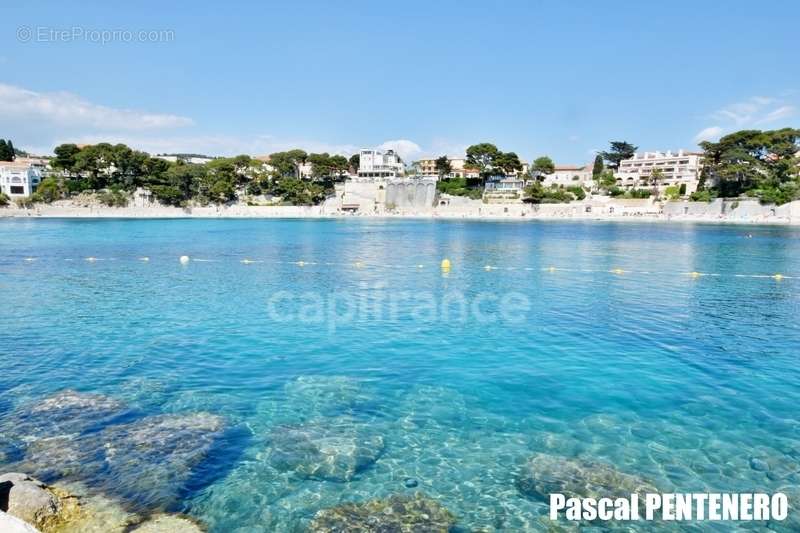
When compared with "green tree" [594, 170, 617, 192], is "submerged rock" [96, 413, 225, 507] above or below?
below

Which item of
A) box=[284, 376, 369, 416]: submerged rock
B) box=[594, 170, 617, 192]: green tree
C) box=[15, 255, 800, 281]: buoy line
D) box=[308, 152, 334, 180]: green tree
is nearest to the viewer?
box=[284, 376, 369, 416]: submerged rock

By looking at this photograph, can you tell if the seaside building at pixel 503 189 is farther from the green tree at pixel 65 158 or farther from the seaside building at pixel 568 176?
the green tree at pixel 65 158

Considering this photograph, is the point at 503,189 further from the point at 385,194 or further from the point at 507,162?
the point at 385,194

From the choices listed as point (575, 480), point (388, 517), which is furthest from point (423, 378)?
point (388, 517)

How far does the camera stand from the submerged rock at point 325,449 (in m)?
7.75

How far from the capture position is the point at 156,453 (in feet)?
26.3

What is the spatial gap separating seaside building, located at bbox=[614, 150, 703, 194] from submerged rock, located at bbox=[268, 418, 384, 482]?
394 ft

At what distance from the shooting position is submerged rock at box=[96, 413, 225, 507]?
714 centimetres

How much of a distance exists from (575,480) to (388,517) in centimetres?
275

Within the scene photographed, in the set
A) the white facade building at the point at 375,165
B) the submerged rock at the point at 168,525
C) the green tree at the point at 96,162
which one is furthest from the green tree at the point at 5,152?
the submerged rock at the point at 168,525

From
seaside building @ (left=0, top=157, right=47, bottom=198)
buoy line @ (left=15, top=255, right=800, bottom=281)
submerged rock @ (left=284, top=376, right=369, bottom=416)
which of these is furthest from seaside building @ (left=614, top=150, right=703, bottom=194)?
seaside building @ (left=0, top=157, right=47, bottom=198)

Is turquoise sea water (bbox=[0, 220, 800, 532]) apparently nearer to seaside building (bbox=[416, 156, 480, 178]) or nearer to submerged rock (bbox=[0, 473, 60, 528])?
submerged rock (bbox=[0, 473, 60, 528])

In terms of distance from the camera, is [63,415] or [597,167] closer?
[63,415]

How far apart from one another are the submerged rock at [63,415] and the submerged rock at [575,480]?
7.22 metres
